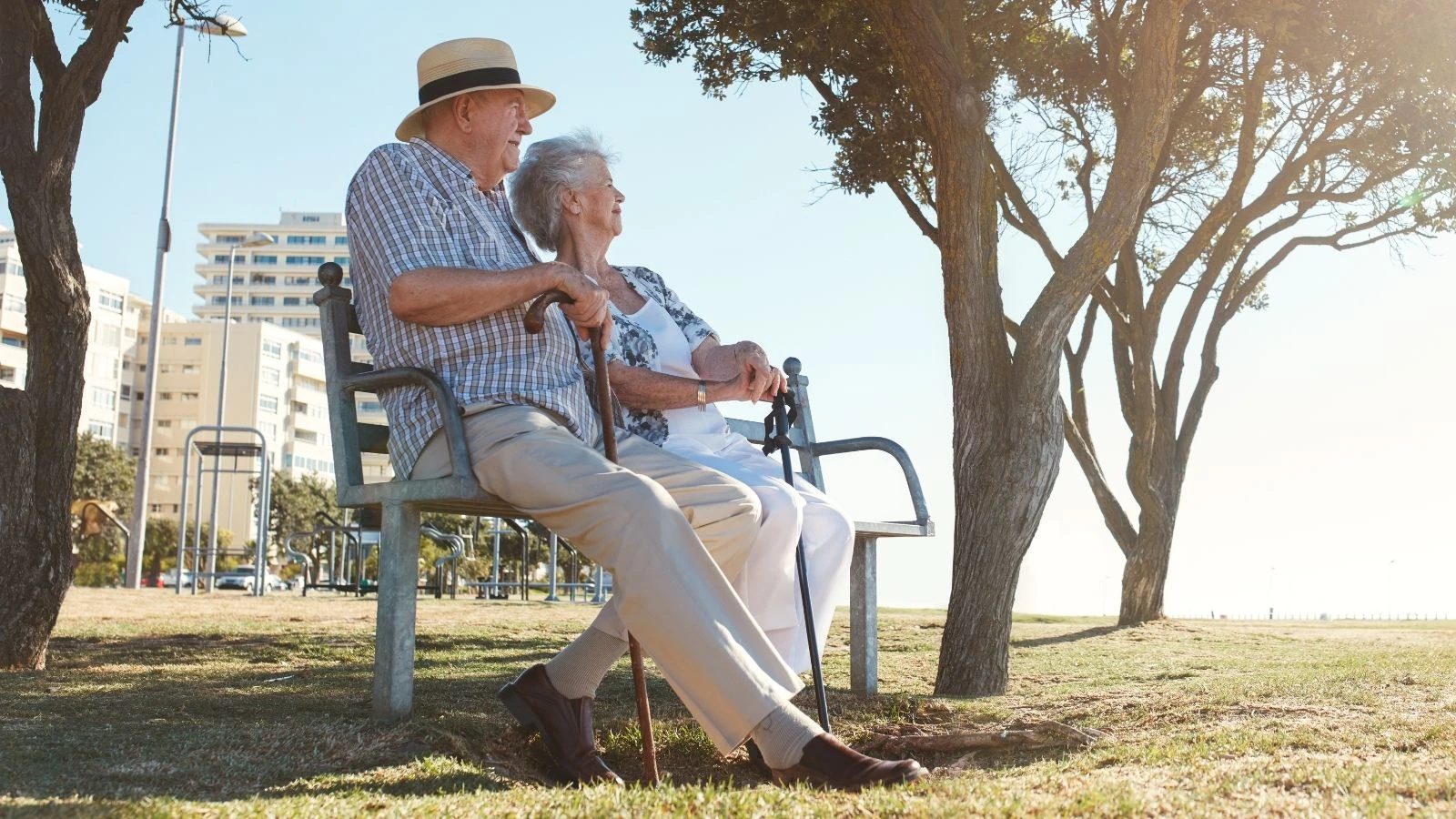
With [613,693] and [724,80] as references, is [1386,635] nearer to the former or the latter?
[724,80]

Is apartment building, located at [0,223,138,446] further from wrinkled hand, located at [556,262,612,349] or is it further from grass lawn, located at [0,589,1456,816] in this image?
wrinkled hand, located at [556,262,612,349]

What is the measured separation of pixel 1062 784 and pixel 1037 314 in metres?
3.49

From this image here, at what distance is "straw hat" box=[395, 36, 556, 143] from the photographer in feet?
13.3

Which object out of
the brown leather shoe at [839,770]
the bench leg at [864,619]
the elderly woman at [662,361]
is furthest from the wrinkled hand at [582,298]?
the bench leg at [864,619]

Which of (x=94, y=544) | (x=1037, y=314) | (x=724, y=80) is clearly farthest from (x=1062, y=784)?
(x=94, y=544)

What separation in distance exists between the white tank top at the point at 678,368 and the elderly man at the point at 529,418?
0.52 m

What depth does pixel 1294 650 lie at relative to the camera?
828cm

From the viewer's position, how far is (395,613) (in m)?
3.79

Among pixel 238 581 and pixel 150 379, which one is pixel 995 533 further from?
pixel 238 581

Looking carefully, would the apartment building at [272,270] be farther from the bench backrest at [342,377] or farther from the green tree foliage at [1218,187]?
the bench backrest at [342,377]

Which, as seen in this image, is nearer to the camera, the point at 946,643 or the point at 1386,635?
the point at 946,643

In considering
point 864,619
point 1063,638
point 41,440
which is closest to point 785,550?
point 864,619

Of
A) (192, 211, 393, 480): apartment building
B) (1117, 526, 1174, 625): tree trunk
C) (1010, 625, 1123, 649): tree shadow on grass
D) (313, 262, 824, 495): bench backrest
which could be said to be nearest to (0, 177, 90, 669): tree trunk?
(313, 262, 824, 495): bench backrest

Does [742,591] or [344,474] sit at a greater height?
[344,474]
